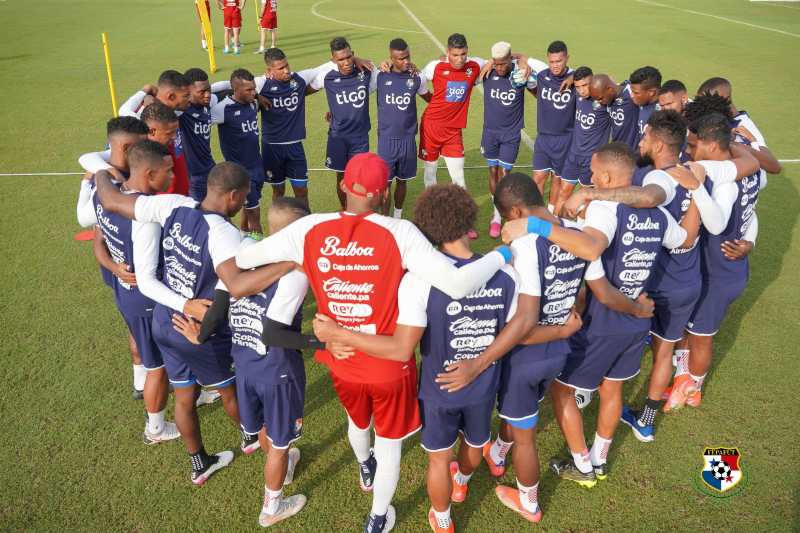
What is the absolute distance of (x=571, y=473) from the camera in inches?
188

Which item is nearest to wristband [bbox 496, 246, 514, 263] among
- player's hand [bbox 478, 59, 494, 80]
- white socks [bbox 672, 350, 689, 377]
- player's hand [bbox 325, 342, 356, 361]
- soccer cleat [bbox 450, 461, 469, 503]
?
player's hand [bbox 325, 342, 356, 361]

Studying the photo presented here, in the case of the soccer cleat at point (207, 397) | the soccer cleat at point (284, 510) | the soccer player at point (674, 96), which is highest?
the soccer player at point (674, 96)

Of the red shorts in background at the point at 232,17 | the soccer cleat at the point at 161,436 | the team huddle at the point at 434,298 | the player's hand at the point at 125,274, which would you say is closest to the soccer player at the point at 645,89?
the team huddle at the point at 434,298

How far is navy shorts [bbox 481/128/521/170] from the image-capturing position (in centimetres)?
933

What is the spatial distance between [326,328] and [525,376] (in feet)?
4.65

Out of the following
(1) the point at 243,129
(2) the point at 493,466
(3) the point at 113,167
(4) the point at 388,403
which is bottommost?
(2) the point at 493,466

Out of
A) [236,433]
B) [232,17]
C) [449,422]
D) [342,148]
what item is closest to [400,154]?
[342,148]

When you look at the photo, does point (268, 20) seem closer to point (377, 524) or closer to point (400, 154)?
point (400, 154)

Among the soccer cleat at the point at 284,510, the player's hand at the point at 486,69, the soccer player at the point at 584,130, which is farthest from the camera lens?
the player's hand at the point at 486,69

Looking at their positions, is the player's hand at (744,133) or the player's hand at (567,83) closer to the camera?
the player's hand at (744,133)

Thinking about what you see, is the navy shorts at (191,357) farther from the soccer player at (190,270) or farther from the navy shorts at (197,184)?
the navy shorts at (197,184)

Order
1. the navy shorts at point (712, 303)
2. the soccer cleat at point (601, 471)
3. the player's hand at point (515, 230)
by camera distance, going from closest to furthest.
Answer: the player's hand at point (515, 230) < the soccer cleat at point (601, 471) < the navy shorts at point (712, 303)

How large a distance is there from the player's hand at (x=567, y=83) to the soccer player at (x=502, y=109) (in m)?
0.48

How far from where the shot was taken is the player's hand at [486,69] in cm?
903
